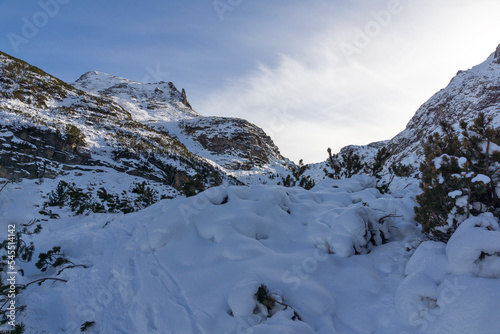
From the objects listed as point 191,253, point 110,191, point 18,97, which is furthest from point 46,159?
point 191,253

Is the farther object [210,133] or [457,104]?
[457,104]

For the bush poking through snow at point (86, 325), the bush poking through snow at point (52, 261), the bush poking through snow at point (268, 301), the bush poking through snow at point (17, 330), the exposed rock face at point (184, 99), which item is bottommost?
the bush poking through snow at point (268, 301)

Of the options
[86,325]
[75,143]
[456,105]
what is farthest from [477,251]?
[456,105]

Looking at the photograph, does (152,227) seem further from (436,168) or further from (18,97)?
(18,97)

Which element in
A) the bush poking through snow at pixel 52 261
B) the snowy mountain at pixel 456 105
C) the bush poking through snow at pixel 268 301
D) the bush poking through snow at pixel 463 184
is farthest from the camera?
the snowy mountain at pixel 456 105

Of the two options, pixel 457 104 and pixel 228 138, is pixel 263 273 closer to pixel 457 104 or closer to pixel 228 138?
A: pixel 228 138

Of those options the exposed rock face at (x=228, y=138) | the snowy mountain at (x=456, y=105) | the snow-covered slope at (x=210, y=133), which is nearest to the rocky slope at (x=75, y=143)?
the snow-covered slope at (x=210, y=133)

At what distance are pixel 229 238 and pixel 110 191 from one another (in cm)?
1632

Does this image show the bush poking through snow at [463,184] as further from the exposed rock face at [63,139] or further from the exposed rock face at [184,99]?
the exposed rock face at [184,99]

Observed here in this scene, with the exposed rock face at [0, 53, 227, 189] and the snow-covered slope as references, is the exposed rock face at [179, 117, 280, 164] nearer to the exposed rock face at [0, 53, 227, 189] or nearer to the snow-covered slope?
the snow-covered slope

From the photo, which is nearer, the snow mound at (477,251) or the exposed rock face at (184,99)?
the snow mound at (477,251)

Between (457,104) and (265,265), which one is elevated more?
(457,104)

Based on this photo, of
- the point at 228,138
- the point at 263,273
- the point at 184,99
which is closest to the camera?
the point at 263,273

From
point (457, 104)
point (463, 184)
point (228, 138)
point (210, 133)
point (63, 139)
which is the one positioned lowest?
point (463, 184)
